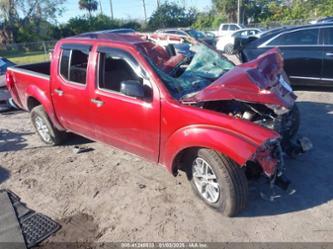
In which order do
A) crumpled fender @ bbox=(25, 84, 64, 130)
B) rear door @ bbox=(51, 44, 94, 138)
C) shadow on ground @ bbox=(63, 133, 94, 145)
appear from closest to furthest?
rear door @ bbox=(51, 44, 94, 138), crumpled fender @ bbox=(25, 84, 64, 130), shadow on ground @ bbox=(63, 133, 94, 145)

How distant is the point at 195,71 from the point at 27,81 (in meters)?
3.14

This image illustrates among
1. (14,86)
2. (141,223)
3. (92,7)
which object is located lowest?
(141,223)

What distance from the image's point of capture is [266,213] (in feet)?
12.0

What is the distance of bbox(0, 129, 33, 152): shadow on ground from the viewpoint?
20.0 feet

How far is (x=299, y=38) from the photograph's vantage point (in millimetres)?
7766

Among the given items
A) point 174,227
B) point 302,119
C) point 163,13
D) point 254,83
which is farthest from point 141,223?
point 163,13

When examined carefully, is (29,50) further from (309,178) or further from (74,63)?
(309,178)

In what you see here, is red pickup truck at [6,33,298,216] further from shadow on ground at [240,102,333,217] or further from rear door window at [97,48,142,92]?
shadow on ground at [240,102,333,217]

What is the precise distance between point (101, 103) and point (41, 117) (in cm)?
185

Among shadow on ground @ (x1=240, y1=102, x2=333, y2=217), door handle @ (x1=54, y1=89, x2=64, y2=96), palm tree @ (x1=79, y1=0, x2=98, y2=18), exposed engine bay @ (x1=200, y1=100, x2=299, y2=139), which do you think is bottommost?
shadow on ground @ (x1=240, y1=102, x2=333, y2=217)

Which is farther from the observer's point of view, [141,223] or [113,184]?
[113,184]

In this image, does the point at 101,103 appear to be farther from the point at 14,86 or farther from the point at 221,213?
the point at 14,86

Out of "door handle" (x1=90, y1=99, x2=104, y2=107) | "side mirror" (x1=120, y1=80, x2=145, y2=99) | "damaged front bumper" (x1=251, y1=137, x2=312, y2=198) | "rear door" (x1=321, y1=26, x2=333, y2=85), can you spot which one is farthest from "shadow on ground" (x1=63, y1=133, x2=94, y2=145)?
"rear door" (x1=321, y1=26, x2=333, y2=85)

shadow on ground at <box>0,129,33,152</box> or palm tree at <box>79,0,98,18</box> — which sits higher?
palm tree at <box>79,0,98,18</box>
